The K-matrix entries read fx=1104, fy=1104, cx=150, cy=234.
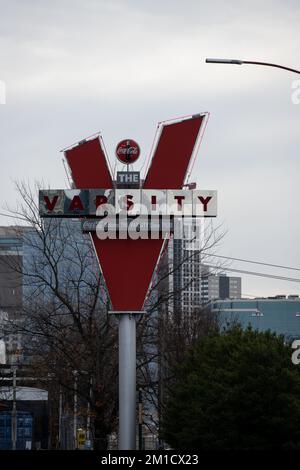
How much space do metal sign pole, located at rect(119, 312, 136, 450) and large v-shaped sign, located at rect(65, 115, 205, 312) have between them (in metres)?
0.71

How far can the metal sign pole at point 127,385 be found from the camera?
35.0m

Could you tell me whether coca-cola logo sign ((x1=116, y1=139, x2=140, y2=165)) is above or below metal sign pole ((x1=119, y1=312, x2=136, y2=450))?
above

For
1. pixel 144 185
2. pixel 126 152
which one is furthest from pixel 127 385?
pixel 126 152

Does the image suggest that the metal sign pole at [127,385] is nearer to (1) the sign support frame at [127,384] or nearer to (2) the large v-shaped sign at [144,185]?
(1) the sign support frame at [127,384]

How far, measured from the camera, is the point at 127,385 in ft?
116

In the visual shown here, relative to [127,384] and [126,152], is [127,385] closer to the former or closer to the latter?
[127,384]

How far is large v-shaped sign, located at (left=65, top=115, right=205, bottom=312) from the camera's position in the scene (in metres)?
35.3

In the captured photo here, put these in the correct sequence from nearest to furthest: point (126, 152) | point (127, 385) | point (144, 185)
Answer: point (126, 152) < point (127, 385) < point (144, 185)

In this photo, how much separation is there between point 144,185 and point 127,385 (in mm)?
6426

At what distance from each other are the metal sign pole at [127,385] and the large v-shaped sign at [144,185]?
714mm

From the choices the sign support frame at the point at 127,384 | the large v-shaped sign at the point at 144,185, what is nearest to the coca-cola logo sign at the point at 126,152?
the large v-shaped sign at the point at 144,185

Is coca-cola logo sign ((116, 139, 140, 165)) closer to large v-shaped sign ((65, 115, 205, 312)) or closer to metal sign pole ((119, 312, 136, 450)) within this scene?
large v-shaped sign ((65, 115, 205, 312))

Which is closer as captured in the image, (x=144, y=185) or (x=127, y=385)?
(x=127, y=385)

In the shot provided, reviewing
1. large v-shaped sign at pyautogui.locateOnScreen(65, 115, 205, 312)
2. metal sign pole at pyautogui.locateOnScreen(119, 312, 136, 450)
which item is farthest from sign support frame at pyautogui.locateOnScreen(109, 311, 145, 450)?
large v-shaped sign at pyautogui.locateOnScreen(65, 115, 205, 312)
